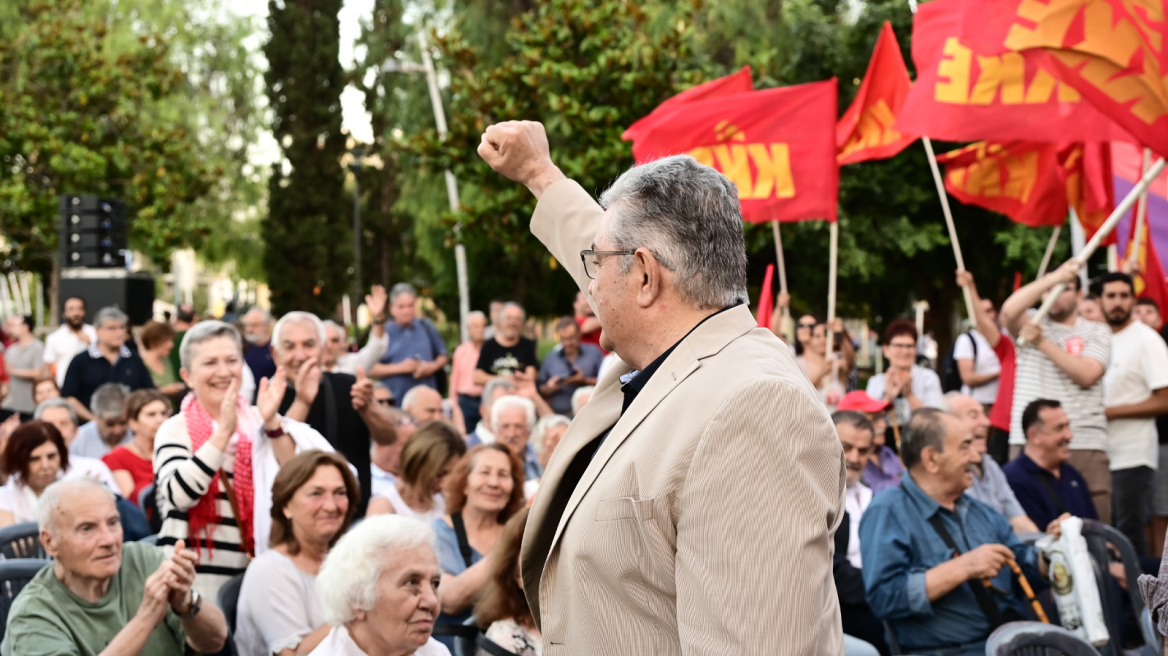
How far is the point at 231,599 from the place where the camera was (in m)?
4.82

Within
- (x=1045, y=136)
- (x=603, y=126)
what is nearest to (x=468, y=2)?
(x=603, y=126)

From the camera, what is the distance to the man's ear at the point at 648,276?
208cm

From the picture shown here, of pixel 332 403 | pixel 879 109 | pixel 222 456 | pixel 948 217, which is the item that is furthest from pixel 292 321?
pixel 879 109

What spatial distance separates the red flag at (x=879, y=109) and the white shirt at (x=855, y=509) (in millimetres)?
3989

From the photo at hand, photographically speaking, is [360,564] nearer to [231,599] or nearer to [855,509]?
[231,599]

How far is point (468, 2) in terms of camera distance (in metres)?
25.8

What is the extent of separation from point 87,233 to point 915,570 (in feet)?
45.1

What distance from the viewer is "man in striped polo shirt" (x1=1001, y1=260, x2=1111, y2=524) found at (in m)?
7.47

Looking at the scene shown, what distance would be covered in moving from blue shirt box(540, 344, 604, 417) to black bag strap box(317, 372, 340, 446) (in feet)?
14.8

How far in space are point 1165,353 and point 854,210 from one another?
15581 millimetres

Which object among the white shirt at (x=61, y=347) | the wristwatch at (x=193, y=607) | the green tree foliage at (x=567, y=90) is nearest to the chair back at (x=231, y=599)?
the wristwatch at (x=193, y=607)

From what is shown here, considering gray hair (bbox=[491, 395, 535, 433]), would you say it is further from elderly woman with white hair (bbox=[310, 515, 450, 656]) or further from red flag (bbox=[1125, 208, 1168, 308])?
red flag (bbox=[1125, 208, 1168, 308])

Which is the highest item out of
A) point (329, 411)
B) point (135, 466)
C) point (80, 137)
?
point (80, 137)

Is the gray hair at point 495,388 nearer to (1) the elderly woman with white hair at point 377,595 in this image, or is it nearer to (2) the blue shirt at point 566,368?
(2) the blue shirt at point 566,368
